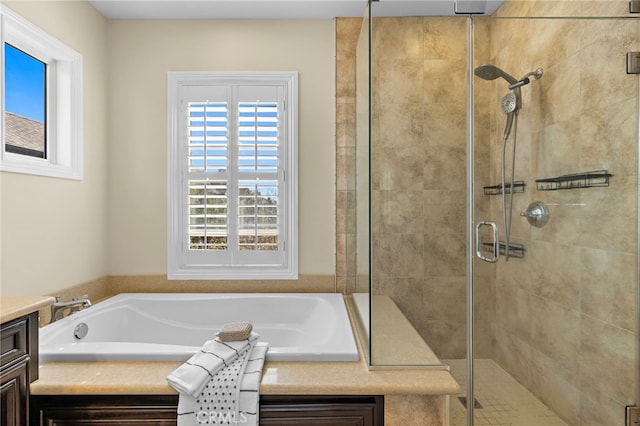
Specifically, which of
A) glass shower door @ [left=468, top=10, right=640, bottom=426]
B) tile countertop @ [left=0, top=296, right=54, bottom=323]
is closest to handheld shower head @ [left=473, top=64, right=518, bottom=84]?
glass shower door @ [left=468, top=10, right=640, bottom=426]

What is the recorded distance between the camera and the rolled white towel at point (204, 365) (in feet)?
4.48

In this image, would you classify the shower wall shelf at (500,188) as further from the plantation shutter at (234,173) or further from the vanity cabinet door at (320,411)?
the plantation shutter at (234,173)

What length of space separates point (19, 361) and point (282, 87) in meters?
2.11

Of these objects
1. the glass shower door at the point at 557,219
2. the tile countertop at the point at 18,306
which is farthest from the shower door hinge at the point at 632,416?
the tile countertop at the point at 18,306

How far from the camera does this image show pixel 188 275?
9.03ft

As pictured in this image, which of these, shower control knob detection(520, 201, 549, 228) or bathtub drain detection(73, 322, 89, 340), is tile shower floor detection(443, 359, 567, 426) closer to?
shower control knob detection(520, 201, 549, 228)

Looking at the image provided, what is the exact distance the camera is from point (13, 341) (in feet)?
4.38

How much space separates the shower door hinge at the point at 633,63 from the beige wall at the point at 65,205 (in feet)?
9.31

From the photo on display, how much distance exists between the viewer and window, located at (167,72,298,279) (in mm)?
2723

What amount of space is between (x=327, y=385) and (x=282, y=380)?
0.55 ft

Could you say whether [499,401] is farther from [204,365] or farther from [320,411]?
[204,365]

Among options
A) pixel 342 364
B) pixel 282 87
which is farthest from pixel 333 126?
pixel 342 364

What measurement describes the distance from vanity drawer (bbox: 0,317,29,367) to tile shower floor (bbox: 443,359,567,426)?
63.5 inches

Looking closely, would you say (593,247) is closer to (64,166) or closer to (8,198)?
(8,198)
